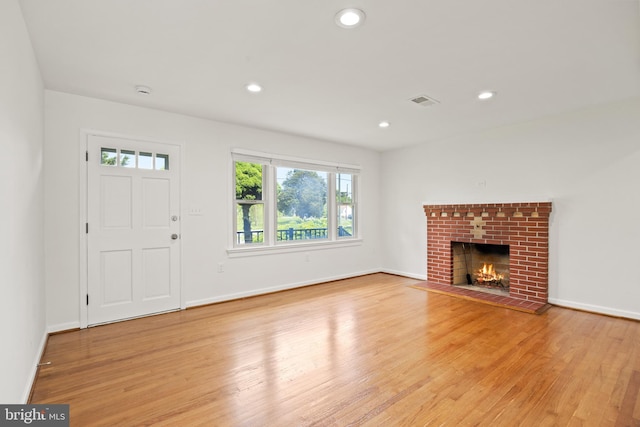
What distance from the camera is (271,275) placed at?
4.86 meters

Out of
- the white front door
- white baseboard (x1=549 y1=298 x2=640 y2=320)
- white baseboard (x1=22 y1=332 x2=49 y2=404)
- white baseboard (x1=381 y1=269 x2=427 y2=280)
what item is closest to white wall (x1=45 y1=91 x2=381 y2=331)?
the white front door

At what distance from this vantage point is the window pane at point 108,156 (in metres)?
3.51

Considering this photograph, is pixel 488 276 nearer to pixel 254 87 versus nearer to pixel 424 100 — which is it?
pixel 424 100

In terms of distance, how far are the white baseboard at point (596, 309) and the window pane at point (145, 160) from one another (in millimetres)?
5334

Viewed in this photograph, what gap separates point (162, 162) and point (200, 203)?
672 millimetres

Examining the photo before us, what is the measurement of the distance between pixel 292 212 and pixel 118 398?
11.5 feet

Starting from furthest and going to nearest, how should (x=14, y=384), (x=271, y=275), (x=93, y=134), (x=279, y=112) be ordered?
(x=271, y=275), (x=279, y=112), (x=93, y=134), (x=14, y=384)

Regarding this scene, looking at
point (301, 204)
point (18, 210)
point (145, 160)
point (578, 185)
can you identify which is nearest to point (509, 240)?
point (578, 185)

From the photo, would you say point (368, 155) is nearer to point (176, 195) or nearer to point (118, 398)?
point (176, 195)

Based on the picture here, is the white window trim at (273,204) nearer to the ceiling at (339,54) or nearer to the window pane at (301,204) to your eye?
the window pane at (301,204)

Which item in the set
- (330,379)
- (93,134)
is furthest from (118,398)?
(93,134)

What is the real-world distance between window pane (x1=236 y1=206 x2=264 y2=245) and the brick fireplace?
2.78m

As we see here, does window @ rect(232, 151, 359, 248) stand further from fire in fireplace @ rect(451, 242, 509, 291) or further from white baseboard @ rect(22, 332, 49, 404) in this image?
white baseboard @ rect(22, 332, 49, 404)

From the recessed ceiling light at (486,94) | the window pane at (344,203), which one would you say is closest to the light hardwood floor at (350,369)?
the window pane at (344,203)
